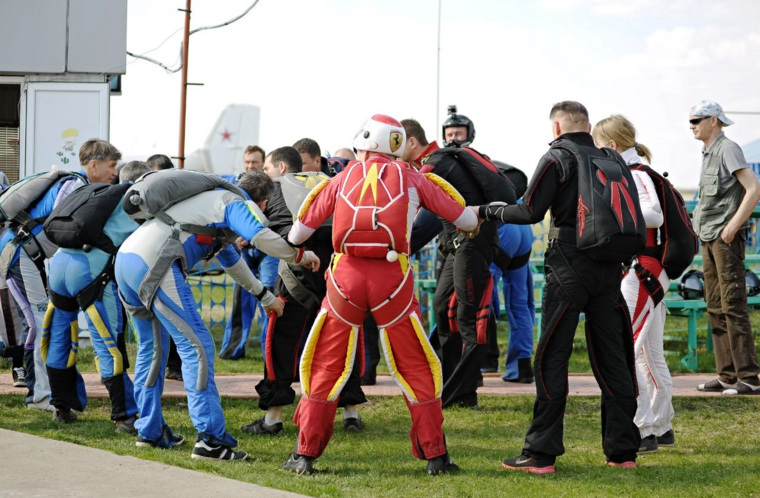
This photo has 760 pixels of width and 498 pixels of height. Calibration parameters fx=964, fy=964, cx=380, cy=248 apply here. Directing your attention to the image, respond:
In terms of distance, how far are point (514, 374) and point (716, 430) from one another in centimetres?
222

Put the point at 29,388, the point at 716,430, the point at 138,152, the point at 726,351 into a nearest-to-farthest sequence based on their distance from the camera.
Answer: the point at 716,430 < the point at 29,388 < the point at 726,351 < the point at 138,152

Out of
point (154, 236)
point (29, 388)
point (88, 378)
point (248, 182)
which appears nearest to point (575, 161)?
point (248, 182)

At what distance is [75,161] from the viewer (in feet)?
36.0

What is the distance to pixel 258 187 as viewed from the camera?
19.4 feet

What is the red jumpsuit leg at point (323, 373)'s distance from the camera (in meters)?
5.25

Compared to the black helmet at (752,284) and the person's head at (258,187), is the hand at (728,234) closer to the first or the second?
the black helmet at (752,284)

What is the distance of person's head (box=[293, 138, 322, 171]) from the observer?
23.7 feet

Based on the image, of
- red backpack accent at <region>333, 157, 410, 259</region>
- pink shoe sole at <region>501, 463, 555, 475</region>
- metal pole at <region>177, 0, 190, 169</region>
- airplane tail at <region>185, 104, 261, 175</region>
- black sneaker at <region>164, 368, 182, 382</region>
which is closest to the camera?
red backpack accent at <region>333, 157, 410, 259</region>

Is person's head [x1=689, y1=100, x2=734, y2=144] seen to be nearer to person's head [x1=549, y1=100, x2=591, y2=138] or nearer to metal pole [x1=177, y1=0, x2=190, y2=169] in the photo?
person's head [x1=549, y1=100, x2=591, y2=138]

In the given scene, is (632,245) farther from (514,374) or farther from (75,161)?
(75,161)

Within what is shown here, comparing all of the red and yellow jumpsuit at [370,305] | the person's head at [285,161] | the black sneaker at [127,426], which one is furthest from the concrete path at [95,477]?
the person's head at [285,161]

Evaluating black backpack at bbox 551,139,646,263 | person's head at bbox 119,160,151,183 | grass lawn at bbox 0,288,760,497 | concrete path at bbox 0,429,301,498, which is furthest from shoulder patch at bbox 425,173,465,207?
person's head at bbox 119,160,151,183

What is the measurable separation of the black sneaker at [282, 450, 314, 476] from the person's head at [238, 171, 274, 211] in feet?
5.20

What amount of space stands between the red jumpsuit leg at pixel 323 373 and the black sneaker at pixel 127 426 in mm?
1613
